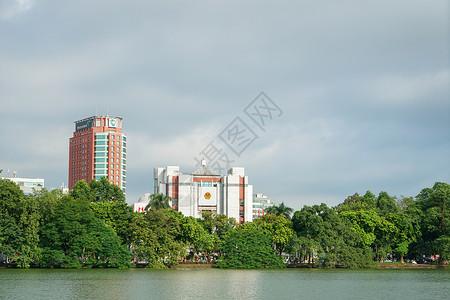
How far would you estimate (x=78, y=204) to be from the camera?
61.2 m

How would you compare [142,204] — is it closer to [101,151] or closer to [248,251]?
[248,251]

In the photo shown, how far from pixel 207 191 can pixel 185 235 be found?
38.1 metres

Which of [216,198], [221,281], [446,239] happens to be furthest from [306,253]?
[216,198]

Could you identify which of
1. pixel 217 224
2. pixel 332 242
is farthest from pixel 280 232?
pixel 217 224

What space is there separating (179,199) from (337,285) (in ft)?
216

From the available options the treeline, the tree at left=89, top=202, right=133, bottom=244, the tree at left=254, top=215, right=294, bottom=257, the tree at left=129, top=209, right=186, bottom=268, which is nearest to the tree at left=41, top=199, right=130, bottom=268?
the treeline

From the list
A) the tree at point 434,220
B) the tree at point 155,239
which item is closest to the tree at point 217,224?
the tree at point 155,239

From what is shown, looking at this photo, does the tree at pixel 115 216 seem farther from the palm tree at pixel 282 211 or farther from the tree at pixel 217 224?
the palm tree at pixel 282 211

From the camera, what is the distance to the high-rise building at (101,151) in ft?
472

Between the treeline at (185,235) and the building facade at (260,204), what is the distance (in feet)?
279

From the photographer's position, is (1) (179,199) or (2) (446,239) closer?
(2) (446,239)

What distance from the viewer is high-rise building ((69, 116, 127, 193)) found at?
144m

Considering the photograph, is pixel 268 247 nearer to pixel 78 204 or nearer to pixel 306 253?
pixel 306 253

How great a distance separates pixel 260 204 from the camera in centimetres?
16550
